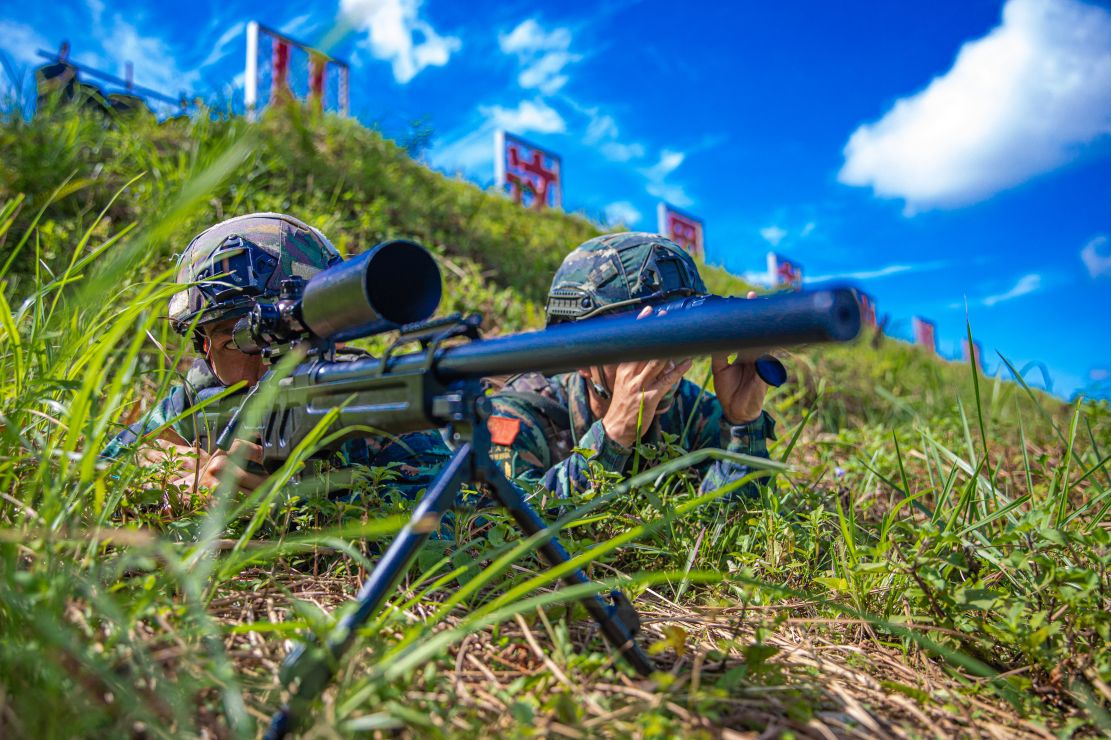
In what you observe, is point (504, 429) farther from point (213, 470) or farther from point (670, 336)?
point (670, 336)

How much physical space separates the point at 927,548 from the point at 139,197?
5098 millimetres

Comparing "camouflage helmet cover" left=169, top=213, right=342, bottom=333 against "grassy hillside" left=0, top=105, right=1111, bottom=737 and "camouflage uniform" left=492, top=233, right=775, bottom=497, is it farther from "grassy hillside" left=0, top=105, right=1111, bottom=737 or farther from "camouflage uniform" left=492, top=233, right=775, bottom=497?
"camouflage uniform" left=492, top=233, right=775, bottom=497

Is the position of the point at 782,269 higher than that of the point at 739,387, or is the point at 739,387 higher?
the point at 782,269

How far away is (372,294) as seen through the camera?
162 cm

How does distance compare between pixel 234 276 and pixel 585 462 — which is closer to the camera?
pixel 234 276

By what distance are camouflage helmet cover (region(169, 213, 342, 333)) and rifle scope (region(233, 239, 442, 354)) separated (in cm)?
72

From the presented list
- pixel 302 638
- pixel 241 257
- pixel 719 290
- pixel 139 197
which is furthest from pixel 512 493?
pixel 719 290

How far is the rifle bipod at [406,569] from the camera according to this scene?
1.20 m

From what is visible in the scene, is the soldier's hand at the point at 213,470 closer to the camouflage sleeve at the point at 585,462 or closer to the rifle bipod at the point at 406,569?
the rifle bipod at the point at 406,569

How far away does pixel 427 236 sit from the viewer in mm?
6770

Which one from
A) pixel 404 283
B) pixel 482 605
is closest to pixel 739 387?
pixel 482 605

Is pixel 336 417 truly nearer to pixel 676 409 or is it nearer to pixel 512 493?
pixel 512 493

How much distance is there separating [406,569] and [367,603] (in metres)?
0.11

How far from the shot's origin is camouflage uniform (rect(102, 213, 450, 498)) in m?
2.45
